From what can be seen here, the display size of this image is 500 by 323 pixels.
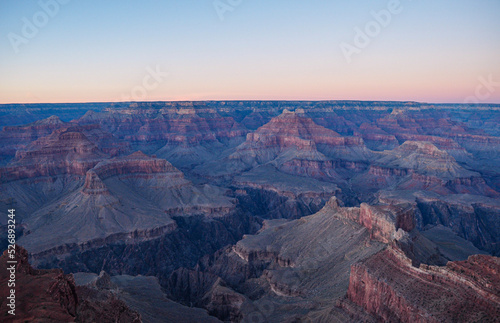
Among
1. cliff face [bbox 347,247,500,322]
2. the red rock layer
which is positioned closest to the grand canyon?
cliff face [bbox 347,247,500,322]

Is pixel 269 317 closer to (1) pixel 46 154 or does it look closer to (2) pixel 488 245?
(2) pixel 488 245

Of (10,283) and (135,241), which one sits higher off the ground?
(10,283)

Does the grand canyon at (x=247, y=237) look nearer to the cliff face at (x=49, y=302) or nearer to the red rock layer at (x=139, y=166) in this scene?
the cliff face at (x=49, y=302)

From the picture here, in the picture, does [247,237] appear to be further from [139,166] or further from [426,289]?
[139,166]

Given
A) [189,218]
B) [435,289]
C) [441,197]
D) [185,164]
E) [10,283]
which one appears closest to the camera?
[10,283]

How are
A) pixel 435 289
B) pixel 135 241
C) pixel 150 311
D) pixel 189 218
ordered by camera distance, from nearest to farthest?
pixel 435 289
pixel 150 311
pixel 135 241
pixel 189 218

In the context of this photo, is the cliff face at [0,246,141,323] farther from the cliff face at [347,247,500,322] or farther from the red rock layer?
Result: the red rock layer

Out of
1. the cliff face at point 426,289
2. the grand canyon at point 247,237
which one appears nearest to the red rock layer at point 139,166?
the grand canyon at point 247,237

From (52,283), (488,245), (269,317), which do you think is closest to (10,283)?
(52,283)
